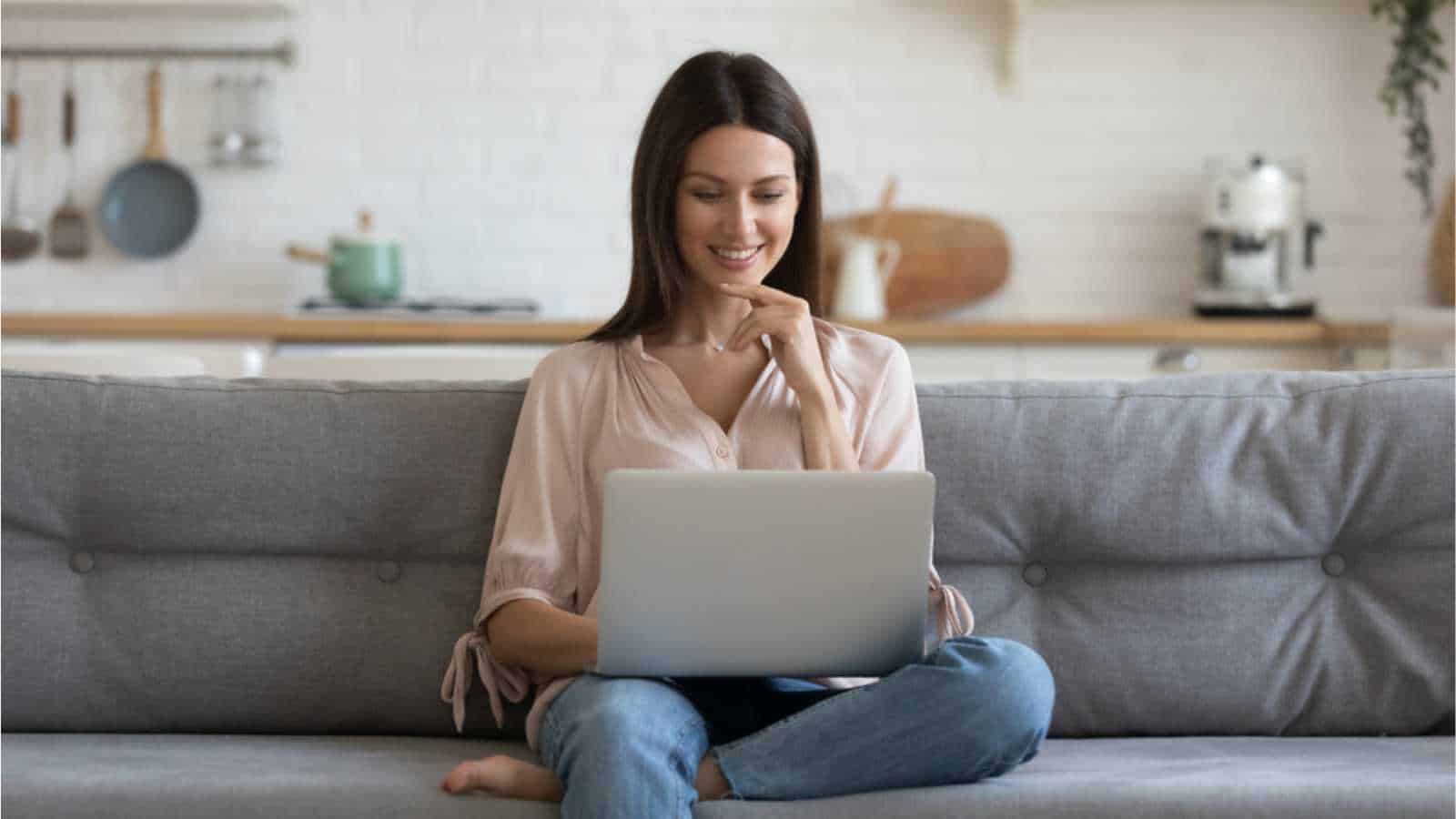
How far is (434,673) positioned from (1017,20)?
286cm

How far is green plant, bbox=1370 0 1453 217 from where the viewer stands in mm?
4184

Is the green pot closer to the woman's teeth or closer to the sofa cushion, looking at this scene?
the woman's teeth

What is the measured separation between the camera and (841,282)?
169 inches

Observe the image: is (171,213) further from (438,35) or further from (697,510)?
(697,510)

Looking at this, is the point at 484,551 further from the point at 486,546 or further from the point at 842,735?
the point at 842,735

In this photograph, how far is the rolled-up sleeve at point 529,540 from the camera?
194 centimetres

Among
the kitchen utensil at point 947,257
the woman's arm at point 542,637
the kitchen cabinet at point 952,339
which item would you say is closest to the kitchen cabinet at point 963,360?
→ the kitchen cabinet at point 952,339

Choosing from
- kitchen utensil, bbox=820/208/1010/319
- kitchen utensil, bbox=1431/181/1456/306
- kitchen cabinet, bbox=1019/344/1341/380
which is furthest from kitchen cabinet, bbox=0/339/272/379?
kitchen utensil, bbox=1431/181/1456/306

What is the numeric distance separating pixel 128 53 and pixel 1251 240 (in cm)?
282

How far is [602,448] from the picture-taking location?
201cm

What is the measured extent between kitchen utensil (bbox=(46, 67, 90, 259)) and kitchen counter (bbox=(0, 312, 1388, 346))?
2.01 ft

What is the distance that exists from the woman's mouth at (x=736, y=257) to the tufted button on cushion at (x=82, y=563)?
818 mm

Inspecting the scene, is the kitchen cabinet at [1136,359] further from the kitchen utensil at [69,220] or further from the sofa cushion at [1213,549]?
the kitchen utensil at [69,220]

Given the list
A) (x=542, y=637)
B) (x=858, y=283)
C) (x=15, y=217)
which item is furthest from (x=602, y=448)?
(x=15, y=217)
